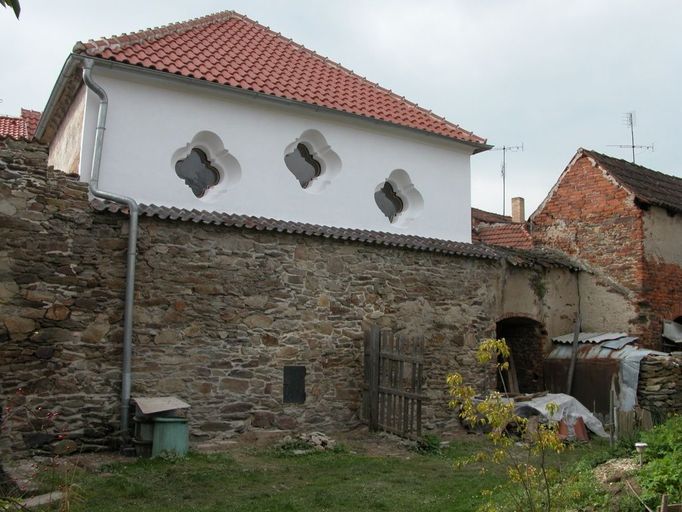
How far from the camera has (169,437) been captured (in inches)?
356

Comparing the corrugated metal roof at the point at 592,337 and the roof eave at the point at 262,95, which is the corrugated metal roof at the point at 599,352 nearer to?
the corrugated metal roof at the point at 592,337

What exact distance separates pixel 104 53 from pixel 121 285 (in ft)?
11.3

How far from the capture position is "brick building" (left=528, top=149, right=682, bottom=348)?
14906 millimetres

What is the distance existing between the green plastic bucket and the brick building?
33.0 feet

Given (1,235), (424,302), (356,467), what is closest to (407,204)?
(424,302)

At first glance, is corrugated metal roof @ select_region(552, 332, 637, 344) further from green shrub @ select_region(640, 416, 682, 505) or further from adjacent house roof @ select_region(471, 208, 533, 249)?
green shrub @ select_region(640, 416, 682, 505)

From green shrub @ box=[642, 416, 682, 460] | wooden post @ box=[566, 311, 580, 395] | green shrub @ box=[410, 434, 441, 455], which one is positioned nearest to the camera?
green shrub @ box=[642, 416, 682, 460]

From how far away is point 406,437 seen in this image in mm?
10883

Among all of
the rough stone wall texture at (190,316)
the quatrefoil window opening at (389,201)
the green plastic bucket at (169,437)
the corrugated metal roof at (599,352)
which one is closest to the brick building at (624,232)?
the corrugated metal roof at (599,352)

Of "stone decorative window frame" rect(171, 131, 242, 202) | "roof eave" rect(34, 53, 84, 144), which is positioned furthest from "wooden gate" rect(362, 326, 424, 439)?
"roof eave" rect(34, 53, 84, 144)

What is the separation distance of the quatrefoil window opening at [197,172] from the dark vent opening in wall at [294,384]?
126 inches

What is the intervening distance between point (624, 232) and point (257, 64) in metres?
8.64

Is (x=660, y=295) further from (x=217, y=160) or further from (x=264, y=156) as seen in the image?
(x=217, y=160)

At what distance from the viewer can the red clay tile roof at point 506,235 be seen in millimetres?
18531
